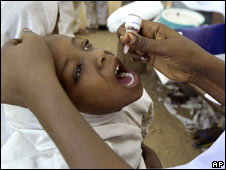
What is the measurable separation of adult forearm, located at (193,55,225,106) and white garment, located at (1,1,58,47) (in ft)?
1.73

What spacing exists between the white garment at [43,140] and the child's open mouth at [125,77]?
0.34ft

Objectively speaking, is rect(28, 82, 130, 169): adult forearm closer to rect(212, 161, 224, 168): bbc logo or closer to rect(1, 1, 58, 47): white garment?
rect(212, 161, 224, 168): bbc logo

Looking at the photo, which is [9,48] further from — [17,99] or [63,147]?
[63,147]

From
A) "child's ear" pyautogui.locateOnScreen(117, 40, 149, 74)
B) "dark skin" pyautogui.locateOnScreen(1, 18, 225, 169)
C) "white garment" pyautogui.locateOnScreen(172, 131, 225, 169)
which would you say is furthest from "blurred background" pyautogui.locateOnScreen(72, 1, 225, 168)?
"dark skin" pyautogui.locateOnScreen(1, 18, 225, 169)

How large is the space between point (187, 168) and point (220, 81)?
0.21m

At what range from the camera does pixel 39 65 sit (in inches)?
14.1

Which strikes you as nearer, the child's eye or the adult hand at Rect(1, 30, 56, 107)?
the adult hand at Rect(1, 30, 56, 107)

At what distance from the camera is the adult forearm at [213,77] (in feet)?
1.54

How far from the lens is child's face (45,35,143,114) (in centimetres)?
49

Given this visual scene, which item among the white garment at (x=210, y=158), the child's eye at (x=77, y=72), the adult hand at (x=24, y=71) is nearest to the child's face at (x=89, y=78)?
the child's eye at (x=77, y=72)

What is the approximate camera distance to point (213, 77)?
49 cm

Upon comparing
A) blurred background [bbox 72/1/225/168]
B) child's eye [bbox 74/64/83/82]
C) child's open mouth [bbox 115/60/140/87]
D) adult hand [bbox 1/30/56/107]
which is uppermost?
adult hand [bbox 1/30/56/107]

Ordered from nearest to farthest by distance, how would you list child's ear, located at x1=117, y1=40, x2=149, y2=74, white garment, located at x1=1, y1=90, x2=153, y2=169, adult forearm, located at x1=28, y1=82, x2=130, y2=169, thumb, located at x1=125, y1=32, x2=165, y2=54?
1. adult forearm, located at x1=28, y1=82, x2=130, y2=169
2. white garment, located at x1=1, y1=90, x2=153, y2=169
3. thumb, located at x1=125, y1=32, x2=165, y2=54
4. child's ear, located at x1=117, y1=40, x2=149, y2=74

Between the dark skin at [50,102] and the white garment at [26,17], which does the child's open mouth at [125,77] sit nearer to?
the dark skin at [50,102]
